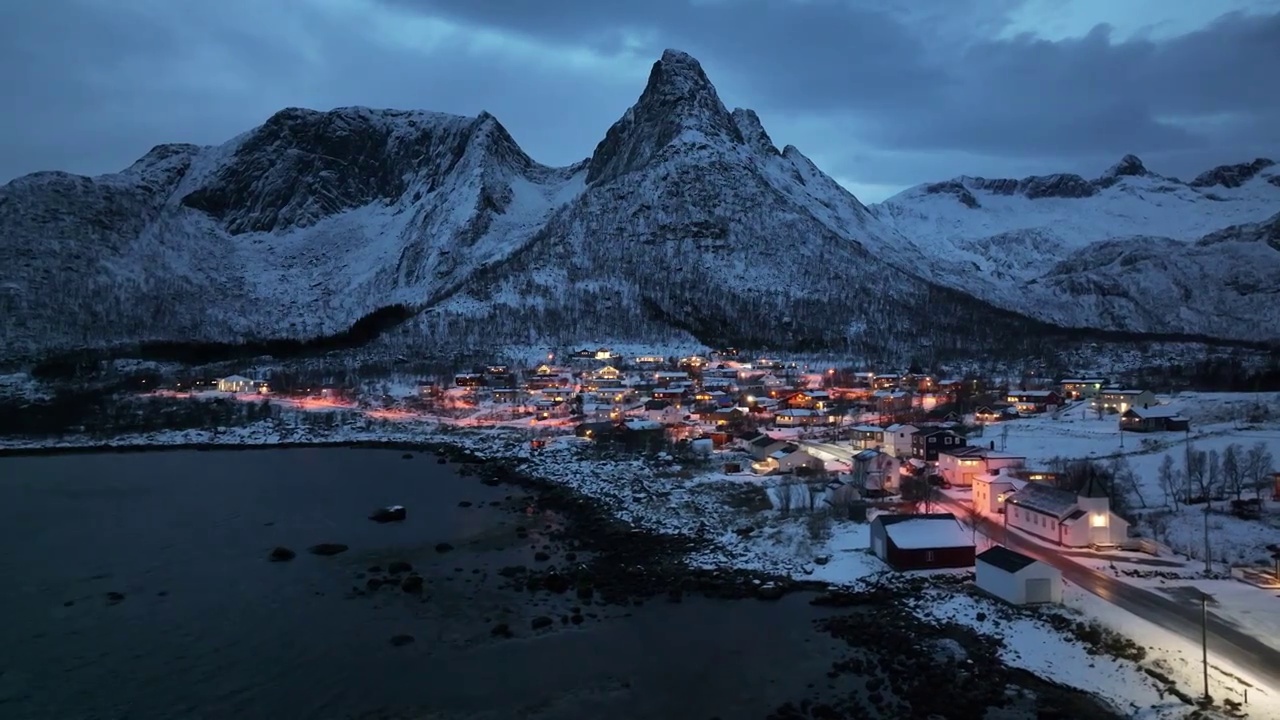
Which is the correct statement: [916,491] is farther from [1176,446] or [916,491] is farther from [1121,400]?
[1121,400]

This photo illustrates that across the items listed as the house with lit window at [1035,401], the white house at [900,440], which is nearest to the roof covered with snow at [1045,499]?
the white house at [900,440]

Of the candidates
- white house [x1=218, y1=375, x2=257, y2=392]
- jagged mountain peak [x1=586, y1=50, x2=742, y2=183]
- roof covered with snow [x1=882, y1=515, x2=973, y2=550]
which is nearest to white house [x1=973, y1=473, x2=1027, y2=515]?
roof covered with snow [x1=882, y1=515, x2=973, y2=550]

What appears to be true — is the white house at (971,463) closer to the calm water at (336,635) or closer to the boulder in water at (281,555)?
the calm water at (336,635)

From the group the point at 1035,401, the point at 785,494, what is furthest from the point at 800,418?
the point at 785,494

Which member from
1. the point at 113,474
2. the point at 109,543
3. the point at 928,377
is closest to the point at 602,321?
the point at 928,377

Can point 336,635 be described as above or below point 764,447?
below
